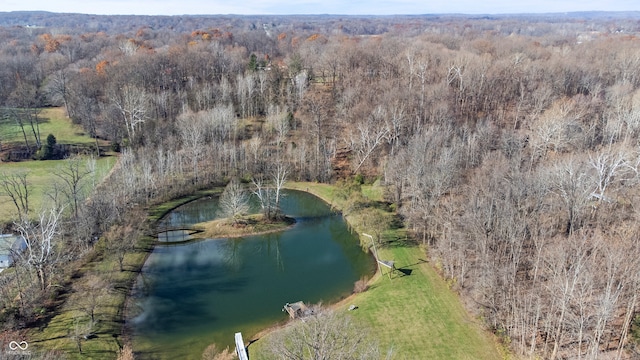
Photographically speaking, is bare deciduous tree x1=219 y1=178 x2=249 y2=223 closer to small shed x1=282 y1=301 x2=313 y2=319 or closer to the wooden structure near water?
small shed x1=282 y1=301 x2=313 y2=319

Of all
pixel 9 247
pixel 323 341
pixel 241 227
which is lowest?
pixel 241 227

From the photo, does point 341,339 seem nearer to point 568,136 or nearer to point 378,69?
point 568,136

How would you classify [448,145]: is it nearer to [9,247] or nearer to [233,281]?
[233,281]

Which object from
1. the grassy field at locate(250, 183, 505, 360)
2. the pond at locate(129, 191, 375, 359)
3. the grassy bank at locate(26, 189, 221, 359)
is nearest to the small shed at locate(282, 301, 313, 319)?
the pond at locate(129, 191, 375, 359)

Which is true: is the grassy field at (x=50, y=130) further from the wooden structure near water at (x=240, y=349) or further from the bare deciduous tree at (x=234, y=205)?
the wooden structure near water at (x=240, y=349)

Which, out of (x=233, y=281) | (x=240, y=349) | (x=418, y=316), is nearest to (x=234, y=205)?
(x=233, y=281)

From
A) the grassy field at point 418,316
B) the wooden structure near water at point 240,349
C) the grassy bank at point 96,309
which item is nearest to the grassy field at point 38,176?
the grassy bank at point 96,309
